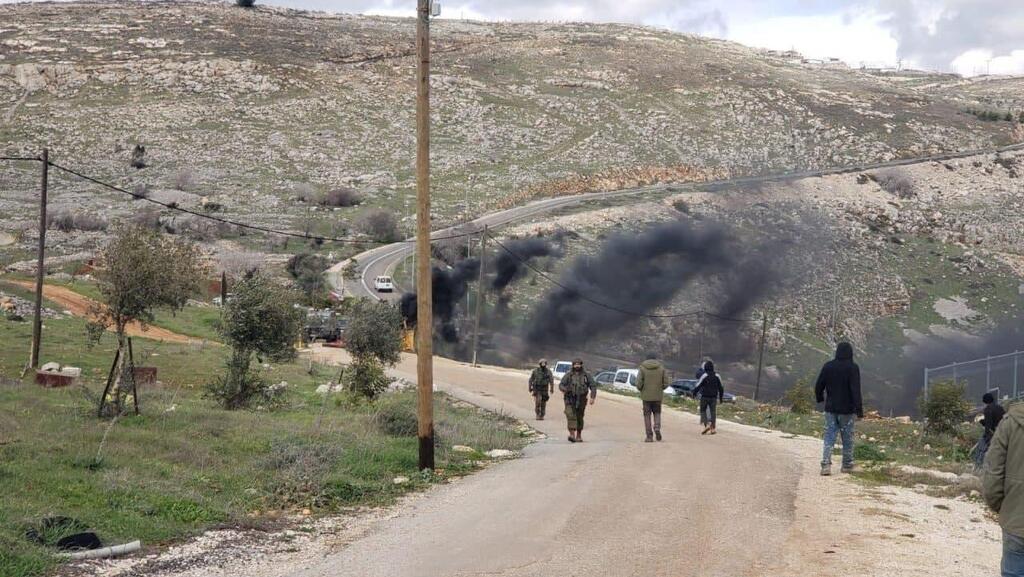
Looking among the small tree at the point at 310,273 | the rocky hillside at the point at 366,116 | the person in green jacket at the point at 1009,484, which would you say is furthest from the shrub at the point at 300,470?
the rocky hillside at the point at 366,116

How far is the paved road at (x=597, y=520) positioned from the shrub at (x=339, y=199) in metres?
57.4

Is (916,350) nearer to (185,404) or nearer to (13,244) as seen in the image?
(185,404)

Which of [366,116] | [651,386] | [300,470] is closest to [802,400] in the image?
[651,386]

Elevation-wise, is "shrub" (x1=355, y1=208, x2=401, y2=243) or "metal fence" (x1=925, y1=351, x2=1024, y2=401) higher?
"shrub" (x1=355, y1=208, x2=401, y2=243)

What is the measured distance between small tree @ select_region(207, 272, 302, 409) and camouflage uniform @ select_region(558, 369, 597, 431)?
5.98 metres

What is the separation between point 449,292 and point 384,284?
150 inches

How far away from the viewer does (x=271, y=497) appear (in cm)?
1169

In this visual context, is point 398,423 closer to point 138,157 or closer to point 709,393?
point 709,393

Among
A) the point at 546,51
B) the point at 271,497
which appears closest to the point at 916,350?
the point at 271,497

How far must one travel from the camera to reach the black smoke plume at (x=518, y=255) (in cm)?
6134

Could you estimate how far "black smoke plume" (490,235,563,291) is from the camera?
61344mm

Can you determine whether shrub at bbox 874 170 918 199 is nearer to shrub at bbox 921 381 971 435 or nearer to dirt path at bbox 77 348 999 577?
shrub at bbox 921 381 971 435

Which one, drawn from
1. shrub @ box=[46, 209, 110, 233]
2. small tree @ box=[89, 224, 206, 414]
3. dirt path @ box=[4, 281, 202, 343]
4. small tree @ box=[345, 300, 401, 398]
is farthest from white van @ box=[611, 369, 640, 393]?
shrub @ box=[46, 209, 110, 233]

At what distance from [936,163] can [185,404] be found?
82.5 metres
